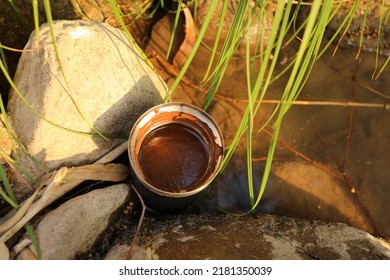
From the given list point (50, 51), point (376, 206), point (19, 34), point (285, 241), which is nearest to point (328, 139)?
point (376, 206)

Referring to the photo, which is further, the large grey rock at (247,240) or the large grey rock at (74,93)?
the large grey rock at (74,93)

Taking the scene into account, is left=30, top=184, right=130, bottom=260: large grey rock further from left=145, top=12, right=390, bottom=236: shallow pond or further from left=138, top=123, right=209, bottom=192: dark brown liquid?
left=145, top=12, right=390, bottom=236: shallow pond

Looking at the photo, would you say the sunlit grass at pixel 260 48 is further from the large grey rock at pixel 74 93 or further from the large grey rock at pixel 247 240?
the large grey rock at pixel 247 240

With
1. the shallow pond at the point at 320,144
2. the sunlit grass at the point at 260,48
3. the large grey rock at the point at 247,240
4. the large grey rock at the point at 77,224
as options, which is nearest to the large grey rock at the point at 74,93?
the sunlit grass at the point at 260,48

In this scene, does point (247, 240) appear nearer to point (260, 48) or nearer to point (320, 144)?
point (260, 48)

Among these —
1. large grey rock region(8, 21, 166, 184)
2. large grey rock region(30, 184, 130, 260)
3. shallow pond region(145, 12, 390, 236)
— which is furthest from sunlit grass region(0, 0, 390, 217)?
shallow pond region(145, 12, 390, 236)

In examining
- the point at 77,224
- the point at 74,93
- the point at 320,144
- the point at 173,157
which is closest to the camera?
the point at 77,224

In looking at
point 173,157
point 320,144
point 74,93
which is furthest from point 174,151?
point 320,144
